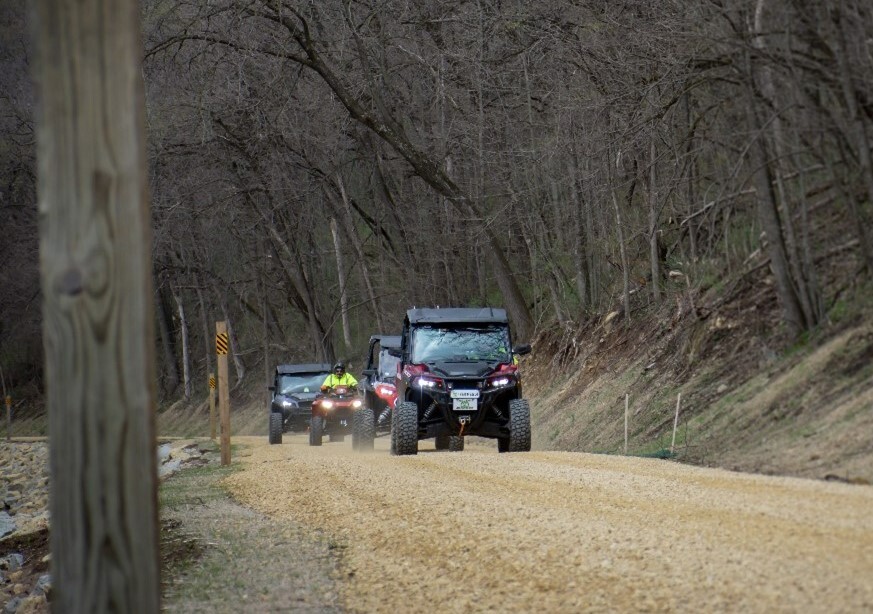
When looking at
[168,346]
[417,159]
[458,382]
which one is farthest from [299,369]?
[168,346]

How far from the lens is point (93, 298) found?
436 centimetres

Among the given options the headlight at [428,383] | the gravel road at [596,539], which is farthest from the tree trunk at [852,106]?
the headlight at [428,383]

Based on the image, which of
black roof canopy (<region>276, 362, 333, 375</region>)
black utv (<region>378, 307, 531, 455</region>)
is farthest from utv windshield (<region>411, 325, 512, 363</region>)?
black roof canopy (<region>276, 362, 333, 375</region>)

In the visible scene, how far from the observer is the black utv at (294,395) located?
33.7m

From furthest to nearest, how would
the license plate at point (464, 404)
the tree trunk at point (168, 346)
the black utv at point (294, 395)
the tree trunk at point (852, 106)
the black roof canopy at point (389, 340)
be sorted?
1. the tree trunk at point (168, 346)
2. the black utv at point (294, 395)
3. the black roof canopy at point (389, 340)
4. the license plate at point (464, 404)
5. the tree trunk at point (852, 106)

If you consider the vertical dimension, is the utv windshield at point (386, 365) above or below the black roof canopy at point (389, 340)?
below

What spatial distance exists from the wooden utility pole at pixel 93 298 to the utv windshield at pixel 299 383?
30.0 m

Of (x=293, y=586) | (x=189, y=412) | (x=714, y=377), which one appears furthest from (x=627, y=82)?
(x=189, y=412)

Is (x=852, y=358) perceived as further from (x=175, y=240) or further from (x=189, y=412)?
(x=189, y=412)

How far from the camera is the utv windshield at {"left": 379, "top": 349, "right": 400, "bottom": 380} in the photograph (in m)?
25.6

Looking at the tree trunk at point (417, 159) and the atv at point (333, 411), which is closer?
the atv at point (333, 411)

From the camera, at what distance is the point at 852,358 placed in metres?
16.5

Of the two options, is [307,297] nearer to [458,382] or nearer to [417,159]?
[417,159]

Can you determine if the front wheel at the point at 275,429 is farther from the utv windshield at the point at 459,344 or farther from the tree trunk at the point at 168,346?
the tree trunk at the point at 168,346
